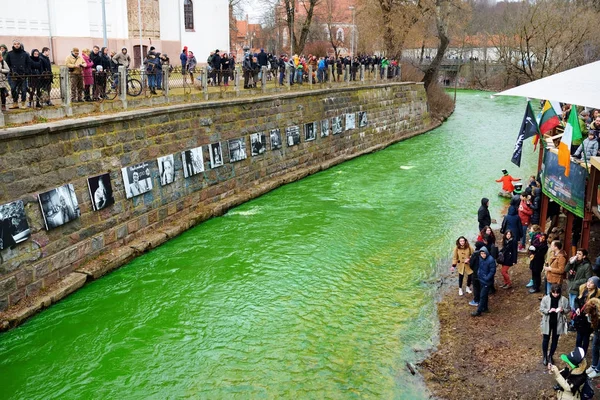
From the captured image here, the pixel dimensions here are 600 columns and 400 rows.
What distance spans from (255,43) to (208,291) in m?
75.3

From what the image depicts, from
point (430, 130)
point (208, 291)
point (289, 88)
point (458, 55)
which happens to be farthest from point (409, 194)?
point (458, 55)

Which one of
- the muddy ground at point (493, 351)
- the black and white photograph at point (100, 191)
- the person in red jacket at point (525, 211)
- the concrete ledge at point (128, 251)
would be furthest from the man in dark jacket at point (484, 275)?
the black and white photograph at point (100, 191)

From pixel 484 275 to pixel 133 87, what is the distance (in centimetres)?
1000

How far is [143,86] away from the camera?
52.1ft

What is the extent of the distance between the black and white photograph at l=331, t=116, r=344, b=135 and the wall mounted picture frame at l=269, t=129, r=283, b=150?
4.67 metres

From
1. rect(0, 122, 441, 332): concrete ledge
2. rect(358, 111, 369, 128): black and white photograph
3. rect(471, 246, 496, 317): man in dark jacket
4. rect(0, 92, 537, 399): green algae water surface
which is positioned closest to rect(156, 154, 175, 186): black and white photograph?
rect(0, 122, 441, 332): concrete ledge

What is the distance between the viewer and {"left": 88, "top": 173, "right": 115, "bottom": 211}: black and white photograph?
43.0 feet

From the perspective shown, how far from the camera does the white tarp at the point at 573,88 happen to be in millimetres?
8484

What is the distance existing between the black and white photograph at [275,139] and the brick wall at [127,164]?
0.66 feet

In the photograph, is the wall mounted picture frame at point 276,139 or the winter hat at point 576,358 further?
the wall mounted picture frame at point 276,139

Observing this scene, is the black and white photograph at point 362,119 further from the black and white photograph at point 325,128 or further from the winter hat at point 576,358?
the winter hat at point 576,358

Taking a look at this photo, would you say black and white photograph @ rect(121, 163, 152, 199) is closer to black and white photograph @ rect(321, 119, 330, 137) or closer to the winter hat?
the winter hat

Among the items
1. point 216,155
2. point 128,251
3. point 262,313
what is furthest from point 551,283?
point 216,155

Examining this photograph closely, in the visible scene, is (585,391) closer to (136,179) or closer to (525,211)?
(525,211)
